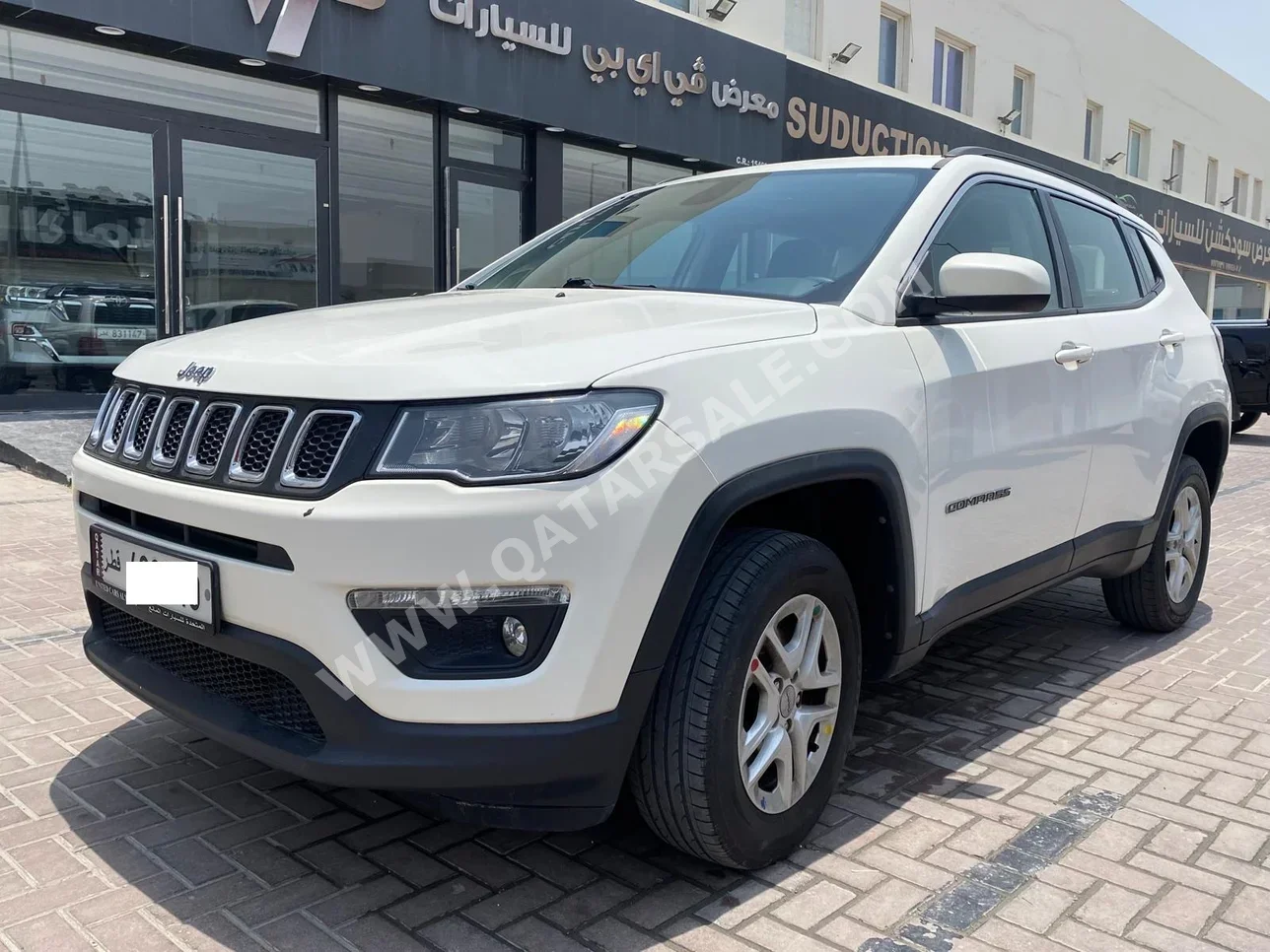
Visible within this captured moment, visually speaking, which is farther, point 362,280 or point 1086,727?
point 362,280

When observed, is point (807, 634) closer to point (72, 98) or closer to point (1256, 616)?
point (1256, 616)

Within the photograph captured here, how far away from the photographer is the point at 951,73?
1872 centimetres

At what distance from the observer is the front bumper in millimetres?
2098

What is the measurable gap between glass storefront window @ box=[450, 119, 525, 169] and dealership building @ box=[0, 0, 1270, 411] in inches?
0.9

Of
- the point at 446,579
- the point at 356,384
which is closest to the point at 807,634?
the point at 446,579

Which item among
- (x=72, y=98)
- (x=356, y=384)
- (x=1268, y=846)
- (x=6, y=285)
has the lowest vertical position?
(x=1268, y=846)

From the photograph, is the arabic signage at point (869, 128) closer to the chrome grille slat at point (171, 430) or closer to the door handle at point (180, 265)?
the door handle at point (180, 265)

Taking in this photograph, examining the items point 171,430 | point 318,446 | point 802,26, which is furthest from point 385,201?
point 318,446

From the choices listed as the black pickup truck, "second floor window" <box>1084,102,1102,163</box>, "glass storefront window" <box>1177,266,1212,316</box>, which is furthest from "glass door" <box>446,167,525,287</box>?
"glass storefront window" <box>1177,266,1212,316</box>

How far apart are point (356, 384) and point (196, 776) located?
1.51 meters

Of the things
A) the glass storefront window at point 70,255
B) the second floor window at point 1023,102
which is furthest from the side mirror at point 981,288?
the second floor window at point 1023,102

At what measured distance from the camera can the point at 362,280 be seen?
10.9m

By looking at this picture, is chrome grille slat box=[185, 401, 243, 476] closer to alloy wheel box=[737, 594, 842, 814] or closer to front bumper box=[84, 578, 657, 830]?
front bumper box=[84, 578, 657, 830]

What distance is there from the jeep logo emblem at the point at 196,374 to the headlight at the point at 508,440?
59 cm
